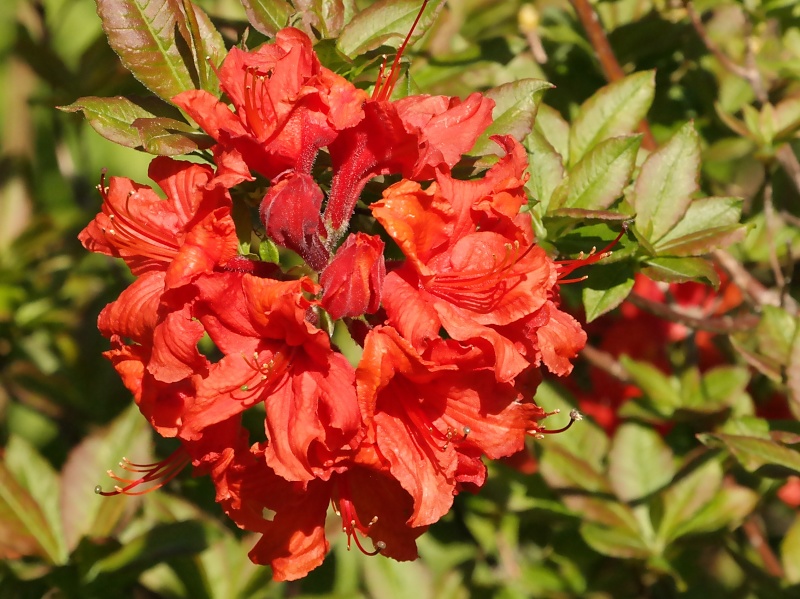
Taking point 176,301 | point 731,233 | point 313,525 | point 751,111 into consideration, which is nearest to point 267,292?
point 176,301

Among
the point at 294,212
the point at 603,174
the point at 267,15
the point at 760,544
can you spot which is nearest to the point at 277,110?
the point at 294,212

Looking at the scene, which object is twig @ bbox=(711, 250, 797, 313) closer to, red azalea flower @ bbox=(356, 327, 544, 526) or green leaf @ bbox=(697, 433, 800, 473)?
green leaf @ bbox=(697, 433, 800, 473)

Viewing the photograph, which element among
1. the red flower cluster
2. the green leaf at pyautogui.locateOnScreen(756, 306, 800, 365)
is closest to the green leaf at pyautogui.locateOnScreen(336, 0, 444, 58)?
the red flower cluster

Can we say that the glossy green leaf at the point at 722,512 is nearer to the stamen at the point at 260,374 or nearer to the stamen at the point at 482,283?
the stamen at the point at 482,283

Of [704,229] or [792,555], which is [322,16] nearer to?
[704,229]

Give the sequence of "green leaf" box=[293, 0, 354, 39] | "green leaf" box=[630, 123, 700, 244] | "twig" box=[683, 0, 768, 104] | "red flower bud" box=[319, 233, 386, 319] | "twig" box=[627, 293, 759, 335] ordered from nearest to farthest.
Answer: "red flower bud" box=[319, 233, 386, 319] → "green leaf" box=[293, 0, 354, 39] → "green leaf" box=[630, 123, 700, 244] → "twig" box=[627, 293, 759, 335] → "twig" box=[683, 0, 768, 104]

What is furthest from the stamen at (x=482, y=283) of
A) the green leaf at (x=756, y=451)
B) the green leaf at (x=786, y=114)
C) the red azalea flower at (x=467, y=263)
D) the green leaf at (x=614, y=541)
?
the green leaf at (x=786, y=114)
